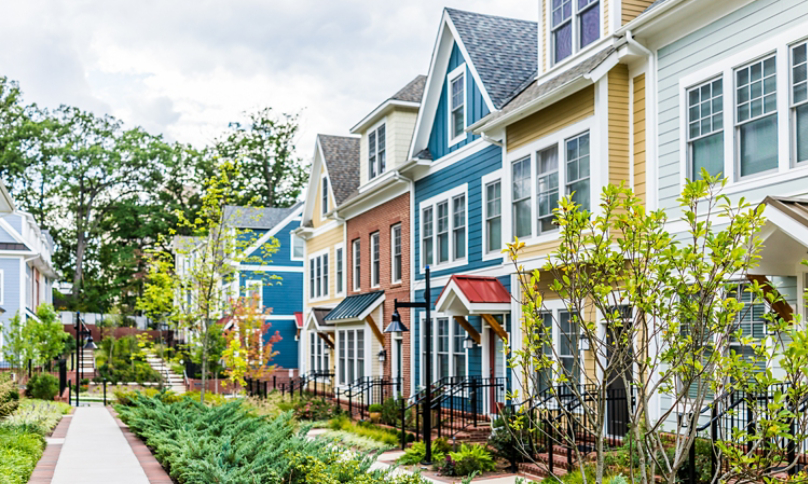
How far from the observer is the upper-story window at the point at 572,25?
15.2 m

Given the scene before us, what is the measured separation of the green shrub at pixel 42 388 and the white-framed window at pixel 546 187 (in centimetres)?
2093

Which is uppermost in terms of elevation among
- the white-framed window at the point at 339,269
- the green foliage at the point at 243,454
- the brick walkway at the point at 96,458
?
the white-framed window at the point at 339,269

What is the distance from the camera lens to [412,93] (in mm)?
25328

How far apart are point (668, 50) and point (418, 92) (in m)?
12.7

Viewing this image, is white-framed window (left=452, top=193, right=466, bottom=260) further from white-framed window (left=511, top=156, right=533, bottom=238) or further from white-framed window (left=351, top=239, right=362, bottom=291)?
white-framed window (left=351, top=239, right=362, bottom=291)

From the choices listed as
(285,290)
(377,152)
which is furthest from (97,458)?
(285,290)

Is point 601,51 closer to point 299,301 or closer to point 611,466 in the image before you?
point 611,466

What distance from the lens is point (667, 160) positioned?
13133 millimetres

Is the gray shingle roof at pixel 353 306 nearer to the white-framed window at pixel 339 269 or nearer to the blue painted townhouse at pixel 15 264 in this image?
the white-framed window at pixel 339 269

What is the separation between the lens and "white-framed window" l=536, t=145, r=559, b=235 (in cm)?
1556

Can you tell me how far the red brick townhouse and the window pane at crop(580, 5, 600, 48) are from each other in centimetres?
825

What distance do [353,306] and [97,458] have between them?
42.7ft

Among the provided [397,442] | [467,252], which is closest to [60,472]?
[397,442]

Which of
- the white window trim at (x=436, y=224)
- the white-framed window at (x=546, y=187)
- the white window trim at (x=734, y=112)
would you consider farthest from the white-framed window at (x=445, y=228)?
the white window trim at (x=734, y=112)
